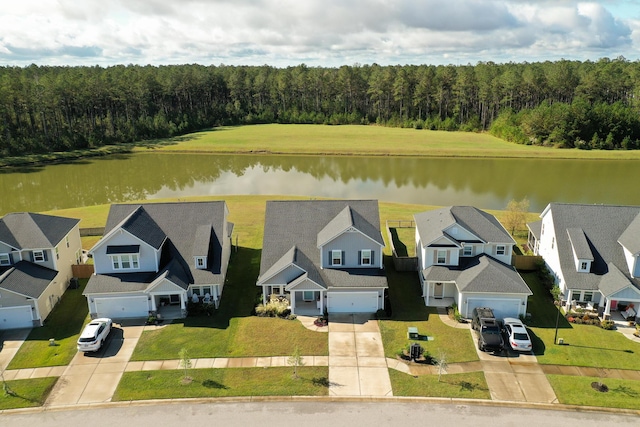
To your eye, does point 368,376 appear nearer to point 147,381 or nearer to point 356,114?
point 147,381

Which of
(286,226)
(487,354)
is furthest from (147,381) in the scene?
(487,354)

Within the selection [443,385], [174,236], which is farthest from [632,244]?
[174,236]

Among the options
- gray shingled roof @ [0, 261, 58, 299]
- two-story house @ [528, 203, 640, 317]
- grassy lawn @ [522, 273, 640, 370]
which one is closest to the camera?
grassy lawn @ [522, 273, 640, 370]

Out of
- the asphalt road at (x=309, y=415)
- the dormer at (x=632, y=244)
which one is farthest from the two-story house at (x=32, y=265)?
the dormer at (x=632, y=244)

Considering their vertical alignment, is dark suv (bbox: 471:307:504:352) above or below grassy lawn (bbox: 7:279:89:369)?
above

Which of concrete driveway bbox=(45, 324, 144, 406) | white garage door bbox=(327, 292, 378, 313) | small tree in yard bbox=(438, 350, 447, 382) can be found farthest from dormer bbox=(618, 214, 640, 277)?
concrete driveway bbox=(45, 324, 144, 406)

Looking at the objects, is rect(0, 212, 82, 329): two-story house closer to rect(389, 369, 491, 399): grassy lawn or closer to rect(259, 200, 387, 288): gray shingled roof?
rect(259, 200, 387, 288): gray shingled roof
